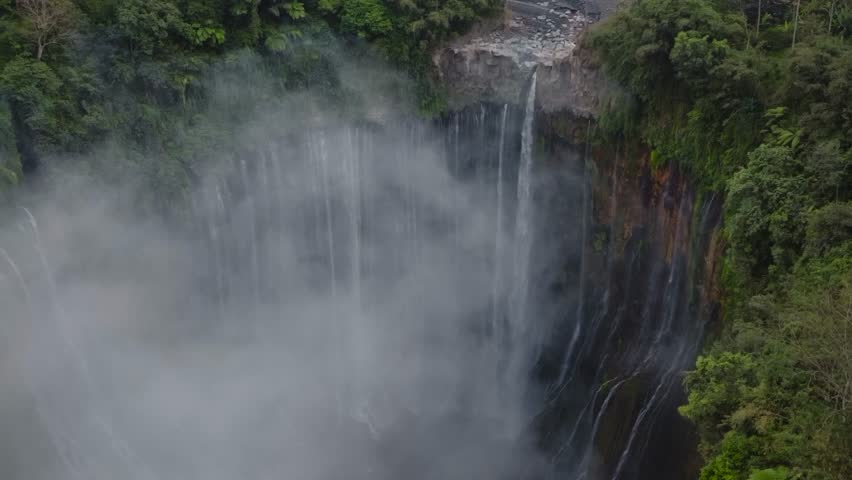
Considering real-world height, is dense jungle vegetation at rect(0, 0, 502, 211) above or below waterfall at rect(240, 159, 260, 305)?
above

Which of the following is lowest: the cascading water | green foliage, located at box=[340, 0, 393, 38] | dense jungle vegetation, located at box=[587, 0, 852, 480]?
the cascading water

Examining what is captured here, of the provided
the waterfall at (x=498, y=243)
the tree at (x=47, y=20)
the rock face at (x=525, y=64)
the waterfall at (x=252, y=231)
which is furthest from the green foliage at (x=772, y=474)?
the tree at (x=47, y=20)

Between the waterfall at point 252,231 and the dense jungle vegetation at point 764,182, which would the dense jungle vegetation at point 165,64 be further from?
the dense jungle vegetation at point 764,182

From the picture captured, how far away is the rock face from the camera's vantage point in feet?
77.7

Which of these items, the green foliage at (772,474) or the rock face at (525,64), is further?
the rock face at (525,64)

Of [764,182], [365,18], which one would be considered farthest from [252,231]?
[764,182]

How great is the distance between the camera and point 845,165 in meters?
16.2

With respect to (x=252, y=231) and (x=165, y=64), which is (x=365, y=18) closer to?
(x=165, y=64)

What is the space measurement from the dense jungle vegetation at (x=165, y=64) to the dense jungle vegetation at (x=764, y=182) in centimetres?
671

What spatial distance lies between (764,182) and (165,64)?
16489 mm

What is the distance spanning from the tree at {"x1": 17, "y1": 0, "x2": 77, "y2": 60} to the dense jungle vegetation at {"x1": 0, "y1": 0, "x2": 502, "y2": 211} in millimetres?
36

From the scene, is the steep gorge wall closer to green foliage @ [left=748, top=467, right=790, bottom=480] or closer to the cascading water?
the cascading water

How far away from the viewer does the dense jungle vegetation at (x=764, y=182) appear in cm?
1356

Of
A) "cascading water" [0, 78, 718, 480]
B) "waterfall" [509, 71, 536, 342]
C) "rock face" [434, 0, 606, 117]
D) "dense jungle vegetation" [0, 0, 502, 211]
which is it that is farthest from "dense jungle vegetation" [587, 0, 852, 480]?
"dense jungle vegetation" [0, 0, 502, 211]
